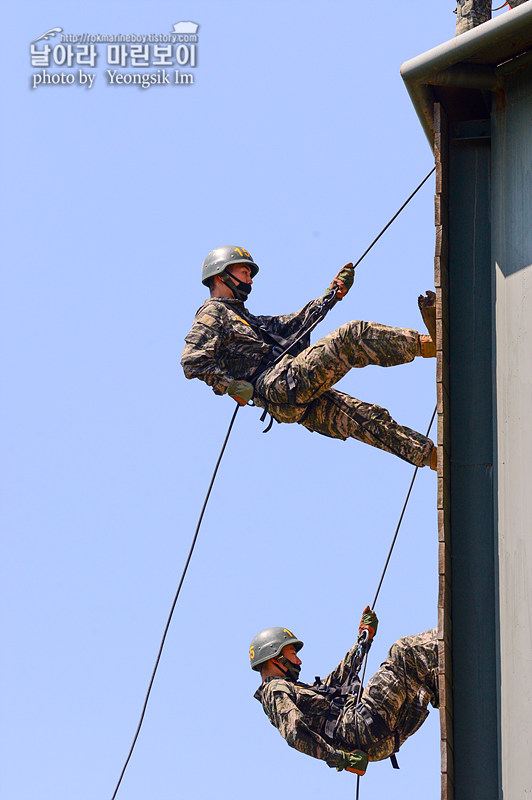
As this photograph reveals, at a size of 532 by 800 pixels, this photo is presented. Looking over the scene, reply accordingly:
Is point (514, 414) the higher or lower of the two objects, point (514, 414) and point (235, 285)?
the lower

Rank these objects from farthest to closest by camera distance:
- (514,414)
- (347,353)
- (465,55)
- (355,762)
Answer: (355,762) < (347,353) < (465,55) < (514,414)

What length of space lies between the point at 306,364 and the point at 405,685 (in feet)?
10.0

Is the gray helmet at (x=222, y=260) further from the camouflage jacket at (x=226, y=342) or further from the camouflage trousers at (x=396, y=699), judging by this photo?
the camouflage trousers at (x=396, y=699)

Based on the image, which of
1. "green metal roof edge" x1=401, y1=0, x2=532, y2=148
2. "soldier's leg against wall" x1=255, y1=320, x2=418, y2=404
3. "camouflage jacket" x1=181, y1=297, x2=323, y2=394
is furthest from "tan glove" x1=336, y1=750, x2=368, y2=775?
"green metal roof edge" x1=401, y1=0, x2=532, y2=148

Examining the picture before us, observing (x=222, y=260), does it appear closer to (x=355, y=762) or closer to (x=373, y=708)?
(x=373, y=708)

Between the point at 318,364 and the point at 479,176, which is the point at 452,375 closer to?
the point at 479,176

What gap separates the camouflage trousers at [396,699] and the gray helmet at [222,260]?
164 inches

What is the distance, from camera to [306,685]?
486 inches

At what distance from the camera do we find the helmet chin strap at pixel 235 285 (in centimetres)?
1251

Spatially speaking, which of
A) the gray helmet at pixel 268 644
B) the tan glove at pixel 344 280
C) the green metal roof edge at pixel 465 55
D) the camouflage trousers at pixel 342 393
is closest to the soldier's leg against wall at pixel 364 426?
the camouflage trousers at pixel 342 393

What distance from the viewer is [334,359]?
11.1 metres

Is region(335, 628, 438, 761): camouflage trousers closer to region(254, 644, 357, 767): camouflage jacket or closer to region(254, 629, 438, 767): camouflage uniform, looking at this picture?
region(254, 629, 438, 767): camouflage uniform

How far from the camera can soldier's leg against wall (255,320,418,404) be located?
10.8m

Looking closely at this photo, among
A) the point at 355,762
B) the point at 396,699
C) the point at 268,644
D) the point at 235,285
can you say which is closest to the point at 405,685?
the point at 396,699
